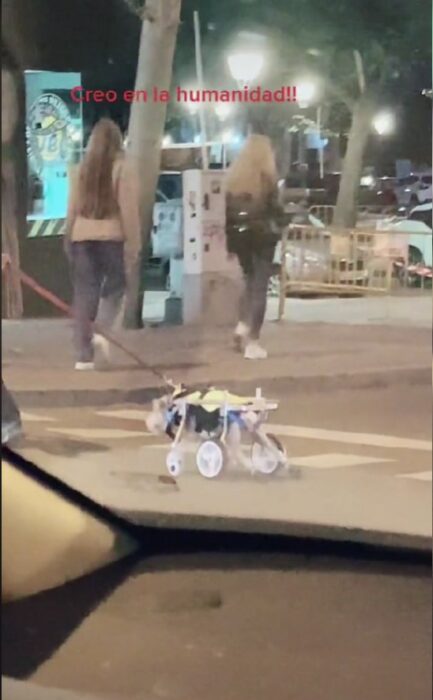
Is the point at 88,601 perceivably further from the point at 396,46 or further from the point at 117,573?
the point at 396,46

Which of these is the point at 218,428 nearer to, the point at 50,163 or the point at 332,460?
the point at 332,460

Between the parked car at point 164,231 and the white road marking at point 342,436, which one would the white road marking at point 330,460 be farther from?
the parked car at point 164,231

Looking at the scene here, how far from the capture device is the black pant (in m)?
0.69

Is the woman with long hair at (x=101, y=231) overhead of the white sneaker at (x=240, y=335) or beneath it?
overhead

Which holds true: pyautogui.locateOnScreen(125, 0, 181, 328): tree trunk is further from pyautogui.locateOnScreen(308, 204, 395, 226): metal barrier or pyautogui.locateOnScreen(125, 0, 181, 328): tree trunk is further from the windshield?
pyautogui.locateOnScreen(308, 204, 395, 226): metal barrier

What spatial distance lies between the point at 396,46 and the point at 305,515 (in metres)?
0.33

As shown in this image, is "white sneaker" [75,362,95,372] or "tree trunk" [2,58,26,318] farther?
"white sneaker" [75,362,95,372]

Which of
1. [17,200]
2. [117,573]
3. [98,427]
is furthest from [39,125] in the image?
[117,573]

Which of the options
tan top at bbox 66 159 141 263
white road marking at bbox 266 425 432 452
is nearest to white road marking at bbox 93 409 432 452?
white road marking at bbox 266 425 432 452

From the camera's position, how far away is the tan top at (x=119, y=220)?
2.23ft

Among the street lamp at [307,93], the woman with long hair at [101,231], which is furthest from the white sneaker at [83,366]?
the street lamp at [307,93]

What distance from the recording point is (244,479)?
0.70 m

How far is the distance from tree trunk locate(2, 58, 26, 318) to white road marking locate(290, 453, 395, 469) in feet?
0.71

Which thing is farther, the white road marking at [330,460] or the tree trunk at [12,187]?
the white road marking at [330,460]
